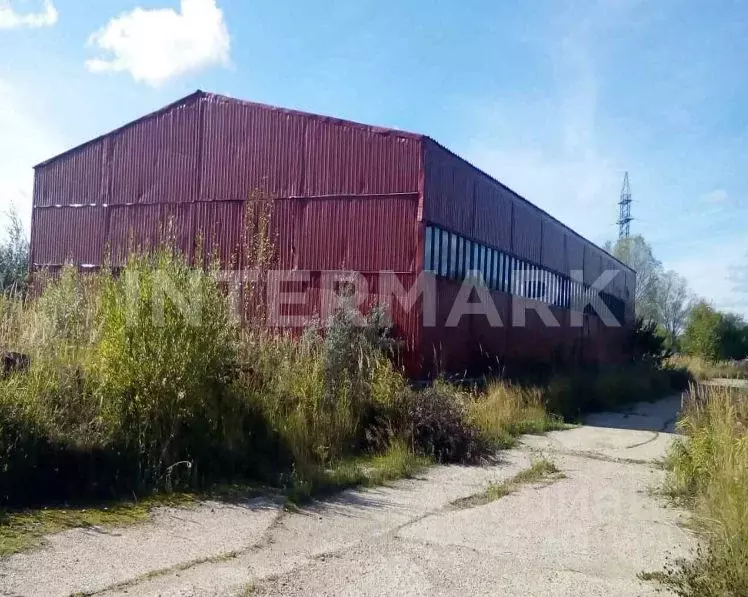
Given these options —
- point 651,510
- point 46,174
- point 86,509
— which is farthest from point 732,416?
point 46,174

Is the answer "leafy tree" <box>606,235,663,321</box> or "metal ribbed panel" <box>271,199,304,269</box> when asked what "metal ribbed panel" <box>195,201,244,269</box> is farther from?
"leafy tree" <box>606,235,663,321</box>

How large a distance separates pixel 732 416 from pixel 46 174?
19.5 metres

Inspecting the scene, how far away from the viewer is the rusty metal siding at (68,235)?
65.3 ft

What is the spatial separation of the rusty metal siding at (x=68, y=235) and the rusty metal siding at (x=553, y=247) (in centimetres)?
1497

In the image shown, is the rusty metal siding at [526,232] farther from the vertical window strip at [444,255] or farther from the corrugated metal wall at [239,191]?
the corrugated metal wall at [239,191]

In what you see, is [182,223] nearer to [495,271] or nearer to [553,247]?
[495,271]

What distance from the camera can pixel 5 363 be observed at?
314 inches

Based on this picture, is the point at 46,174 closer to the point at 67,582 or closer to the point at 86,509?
the point at 86,509

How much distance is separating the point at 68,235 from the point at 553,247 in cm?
1711

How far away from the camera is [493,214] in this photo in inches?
821

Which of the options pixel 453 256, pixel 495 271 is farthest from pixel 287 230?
pixel 495 271

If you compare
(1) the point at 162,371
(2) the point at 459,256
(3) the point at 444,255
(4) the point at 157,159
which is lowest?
(1) the point at 162,371

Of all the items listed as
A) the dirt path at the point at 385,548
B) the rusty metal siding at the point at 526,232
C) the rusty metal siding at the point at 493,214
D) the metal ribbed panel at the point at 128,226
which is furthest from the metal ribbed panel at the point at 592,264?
the dirt path at the point at 385,548

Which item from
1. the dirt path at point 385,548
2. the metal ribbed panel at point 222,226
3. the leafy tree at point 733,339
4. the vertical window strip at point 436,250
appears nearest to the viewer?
the dirt path at point 385,548
